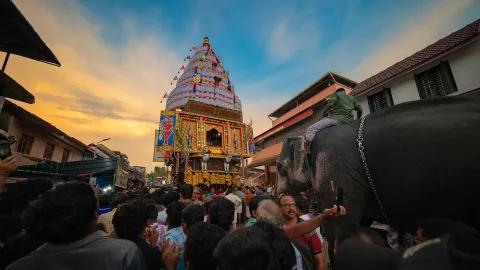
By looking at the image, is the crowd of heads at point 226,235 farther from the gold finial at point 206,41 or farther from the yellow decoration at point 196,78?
the gold finial at point 206,41

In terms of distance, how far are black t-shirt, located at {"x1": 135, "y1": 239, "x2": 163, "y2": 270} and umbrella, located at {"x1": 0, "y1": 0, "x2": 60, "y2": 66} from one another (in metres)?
7.53

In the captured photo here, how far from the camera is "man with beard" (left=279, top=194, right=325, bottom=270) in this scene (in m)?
2.79

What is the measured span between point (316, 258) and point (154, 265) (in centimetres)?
184

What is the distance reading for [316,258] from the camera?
2.80m

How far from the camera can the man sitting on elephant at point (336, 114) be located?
421 centimetres

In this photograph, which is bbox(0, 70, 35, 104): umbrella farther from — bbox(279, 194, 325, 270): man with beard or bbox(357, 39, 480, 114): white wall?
bbox(357, 39, 480, 114): white wall

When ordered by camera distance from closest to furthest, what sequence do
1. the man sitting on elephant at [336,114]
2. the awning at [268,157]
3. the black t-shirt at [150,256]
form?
the black t-shirt at [150,256] → the man sitting on elephant at [336,114] → the awning at [268,157]

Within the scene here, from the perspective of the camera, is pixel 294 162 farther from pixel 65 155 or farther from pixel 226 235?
pixel 65 155

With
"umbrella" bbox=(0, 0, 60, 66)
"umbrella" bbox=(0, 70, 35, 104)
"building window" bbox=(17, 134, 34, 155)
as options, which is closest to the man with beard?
"umbrella" bbox=(0, 0, 60, 66)

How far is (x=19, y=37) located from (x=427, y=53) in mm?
17467

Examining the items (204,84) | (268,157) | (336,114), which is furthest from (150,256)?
(204,84)

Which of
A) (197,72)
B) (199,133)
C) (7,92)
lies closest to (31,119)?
→ (7,92)

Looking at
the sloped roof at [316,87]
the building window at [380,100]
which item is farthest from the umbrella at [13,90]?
the sloped roof at [316,87]

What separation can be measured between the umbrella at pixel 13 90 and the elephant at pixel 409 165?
32.1 ft
